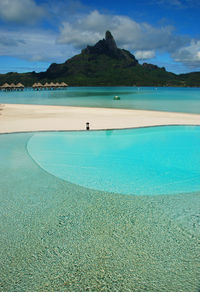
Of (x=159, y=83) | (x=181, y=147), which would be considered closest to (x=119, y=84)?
(x=159, y=83)

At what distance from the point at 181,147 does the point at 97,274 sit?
8.24m

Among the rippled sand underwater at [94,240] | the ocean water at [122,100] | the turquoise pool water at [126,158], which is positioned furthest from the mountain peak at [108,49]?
the rippled sand underwater at [94,240]

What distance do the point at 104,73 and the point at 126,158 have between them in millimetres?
165059

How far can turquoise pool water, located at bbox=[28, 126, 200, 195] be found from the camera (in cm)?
637

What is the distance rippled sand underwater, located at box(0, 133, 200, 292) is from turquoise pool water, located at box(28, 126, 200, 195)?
2.38 ft

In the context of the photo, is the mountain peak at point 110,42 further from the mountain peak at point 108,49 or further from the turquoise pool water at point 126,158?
the turquoise pool water at point 126,158

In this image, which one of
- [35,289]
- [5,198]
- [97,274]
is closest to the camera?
[35,289]

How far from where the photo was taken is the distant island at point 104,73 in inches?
5999

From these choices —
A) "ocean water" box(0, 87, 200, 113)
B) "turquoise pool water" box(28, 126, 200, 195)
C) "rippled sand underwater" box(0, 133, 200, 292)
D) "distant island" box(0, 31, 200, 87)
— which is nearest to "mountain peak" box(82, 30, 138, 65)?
"distant island" box(0, 31, 200, 87)

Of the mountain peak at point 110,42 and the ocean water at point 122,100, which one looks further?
the mountain peak at point 110,42

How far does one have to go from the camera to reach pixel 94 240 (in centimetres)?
384

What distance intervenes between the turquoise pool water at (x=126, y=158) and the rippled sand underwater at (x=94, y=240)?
73 centimetres

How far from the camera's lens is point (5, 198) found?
538cm

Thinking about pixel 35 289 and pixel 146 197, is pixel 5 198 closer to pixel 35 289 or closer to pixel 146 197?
pixel 35 289
